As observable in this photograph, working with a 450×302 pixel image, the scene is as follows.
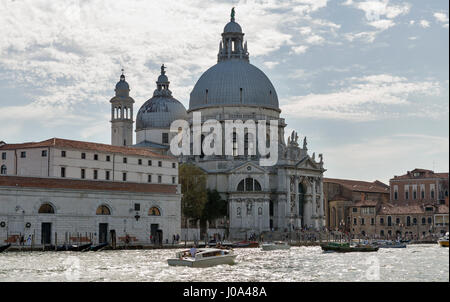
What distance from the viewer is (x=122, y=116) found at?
94.4 meters

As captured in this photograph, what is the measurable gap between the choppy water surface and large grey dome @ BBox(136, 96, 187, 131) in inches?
1807

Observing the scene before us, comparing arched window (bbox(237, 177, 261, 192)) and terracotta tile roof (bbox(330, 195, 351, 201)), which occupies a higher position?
arched window (bbox(237, 177, 261, 192))

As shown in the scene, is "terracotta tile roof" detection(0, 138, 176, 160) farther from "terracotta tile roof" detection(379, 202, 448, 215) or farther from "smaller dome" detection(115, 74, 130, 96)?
"terracotta tile roof" detection(379, 202, 448, 215)

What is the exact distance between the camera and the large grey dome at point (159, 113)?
311 feet

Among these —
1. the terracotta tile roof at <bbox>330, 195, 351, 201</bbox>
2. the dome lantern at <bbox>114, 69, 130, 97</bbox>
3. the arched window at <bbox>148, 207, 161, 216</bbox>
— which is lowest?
the arched window at <bbox>148, 207, 161, 216</bbox>

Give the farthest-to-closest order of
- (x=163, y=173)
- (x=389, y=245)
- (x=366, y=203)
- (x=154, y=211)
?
1. (x=366, y=203)
2. (x=389, y=245)
3. (x=163, y=173)
4. (x=154, y=211)

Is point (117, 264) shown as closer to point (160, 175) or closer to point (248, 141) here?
point (160, 175)

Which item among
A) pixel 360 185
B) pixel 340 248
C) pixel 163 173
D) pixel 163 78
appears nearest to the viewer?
pixel 340 248

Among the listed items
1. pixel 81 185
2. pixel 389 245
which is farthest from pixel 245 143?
pixel 81 185

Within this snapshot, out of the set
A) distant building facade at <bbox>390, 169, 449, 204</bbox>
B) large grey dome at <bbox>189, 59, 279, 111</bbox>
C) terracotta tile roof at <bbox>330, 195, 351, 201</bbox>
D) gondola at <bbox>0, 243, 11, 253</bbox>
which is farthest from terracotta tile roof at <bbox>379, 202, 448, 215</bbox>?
gondola at <bbox>0, 243, 11, 253</bbox>

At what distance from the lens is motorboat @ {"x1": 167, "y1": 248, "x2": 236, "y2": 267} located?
4047 centimetres

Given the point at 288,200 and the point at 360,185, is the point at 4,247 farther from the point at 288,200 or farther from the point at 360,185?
the point at 360,185

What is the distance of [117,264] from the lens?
134ft

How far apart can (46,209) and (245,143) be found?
34116 mm
